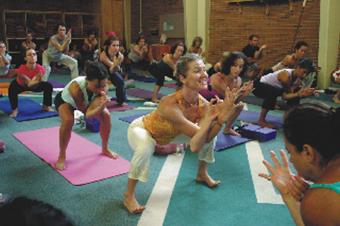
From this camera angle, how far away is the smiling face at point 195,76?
2.48 m

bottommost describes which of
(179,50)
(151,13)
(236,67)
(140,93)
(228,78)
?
(140,93)

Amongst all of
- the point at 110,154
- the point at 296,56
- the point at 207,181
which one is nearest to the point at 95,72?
the point at 110,154

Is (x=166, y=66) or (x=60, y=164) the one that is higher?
(x=166, y=66)

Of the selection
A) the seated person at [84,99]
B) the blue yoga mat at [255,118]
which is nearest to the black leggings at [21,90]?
the seated person at [84,99]

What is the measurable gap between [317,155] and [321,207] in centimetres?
17

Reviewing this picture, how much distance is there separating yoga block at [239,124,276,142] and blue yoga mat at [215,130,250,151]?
0.36ft

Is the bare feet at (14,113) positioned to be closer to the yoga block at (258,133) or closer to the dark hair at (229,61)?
the dark hair at (229,61)

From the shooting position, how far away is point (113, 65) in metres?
5.48

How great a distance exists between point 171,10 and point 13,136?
8.13 metres

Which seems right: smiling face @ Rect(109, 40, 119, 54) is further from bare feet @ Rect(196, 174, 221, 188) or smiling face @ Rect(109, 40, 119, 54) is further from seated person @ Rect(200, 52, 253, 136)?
bare feet @ Rect(196, 174, 221, 188)

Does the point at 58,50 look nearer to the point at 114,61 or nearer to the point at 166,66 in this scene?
the point at 114,61

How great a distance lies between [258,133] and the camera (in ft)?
12.9

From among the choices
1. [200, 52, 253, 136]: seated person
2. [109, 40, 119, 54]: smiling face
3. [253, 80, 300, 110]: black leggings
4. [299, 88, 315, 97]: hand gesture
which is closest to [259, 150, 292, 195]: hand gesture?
[200, 52, 253, 136]: seated person

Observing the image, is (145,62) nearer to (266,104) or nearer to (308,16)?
(308,16)
